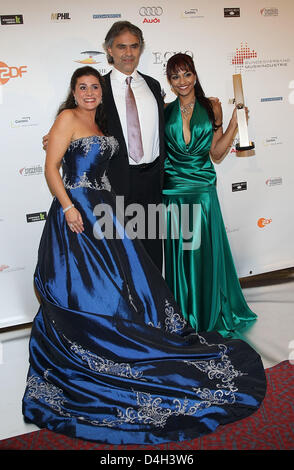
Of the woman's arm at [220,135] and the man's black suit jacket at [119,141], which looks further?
the woman's arm at [220,135]

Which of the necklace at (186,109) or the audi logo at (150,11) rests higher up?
the audi logo at (150,11)

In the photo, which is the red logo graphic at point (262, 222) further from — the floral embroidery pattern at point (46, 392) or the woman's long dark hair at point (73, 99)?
the floral embroidery pattern at point (46, 392)

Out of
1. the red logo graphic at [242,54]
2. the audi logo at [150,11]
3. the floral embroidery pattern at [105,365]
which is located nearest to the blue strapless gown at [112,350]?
the floral embroidery pattern at [105,365]

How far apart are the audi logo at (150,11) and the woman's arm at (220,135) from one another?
896mm

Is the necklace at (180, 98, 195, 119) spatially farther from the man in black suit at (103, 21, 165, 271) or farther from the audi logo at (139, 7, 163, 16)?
the audi logo at (139, 7, 163, 16)

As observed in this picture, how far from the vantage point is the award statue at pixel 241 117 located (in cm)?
296

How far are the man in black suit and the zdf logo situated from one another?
60 centimetres

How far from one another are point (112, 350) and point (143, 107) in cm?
151

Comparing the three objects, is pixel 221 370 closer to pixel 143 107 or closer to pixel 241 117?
pixel 241 117

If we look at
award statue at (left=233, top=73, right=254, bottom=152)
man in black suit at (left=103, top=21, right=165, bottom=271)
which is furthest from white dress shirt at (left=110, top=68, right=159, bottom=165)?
award statue at (left=233, top=73, right=254, bottom=152)

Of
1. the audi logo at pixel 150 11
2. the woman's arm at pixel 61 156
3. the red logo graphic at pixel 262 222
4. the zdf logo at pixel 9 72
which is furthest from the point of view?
the red logo graphic at pixel 262 222

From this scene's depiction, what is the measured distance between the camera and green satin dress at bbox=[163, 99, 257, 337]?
310 centimetres

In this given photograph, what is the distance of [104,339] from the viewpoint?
257 centimetres
